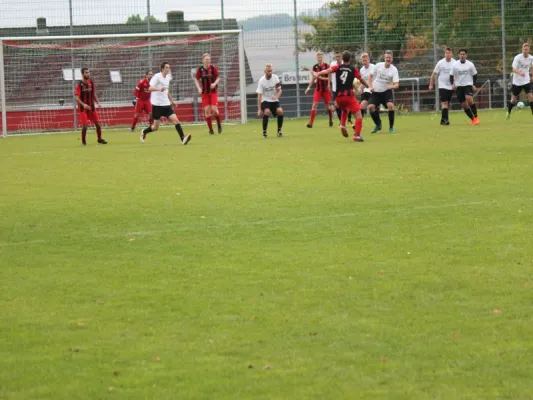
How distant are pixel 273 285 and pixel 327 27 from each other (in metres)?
32.4

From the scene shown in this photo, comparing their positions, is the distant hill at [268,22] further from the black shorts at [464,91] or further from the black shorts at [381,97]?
the black shorts at [381,97]

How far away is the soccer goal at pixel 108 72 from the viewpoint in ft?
111

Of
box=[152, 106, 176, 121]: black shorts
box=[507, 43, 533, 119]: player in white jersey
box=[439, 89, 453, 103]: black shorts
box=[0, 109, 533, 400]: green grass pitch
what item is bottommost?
box=[0, 109, 533, 400]: green grass pitch

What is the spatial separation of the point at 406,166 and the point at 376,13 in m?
24.0

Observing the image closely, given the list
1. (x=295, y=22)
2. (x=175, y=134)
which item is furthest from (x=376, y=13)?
(x=175, y=134)

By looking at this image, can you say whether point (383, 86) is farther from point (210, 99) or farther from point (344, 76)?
point (210, 99)

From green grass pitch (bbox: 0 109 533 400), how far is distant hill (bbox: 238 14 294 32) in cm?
2238

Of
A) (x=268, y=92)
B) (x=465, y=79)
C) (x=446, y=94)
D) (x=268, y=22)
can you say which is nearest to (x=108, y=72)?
(x=268, y=22)

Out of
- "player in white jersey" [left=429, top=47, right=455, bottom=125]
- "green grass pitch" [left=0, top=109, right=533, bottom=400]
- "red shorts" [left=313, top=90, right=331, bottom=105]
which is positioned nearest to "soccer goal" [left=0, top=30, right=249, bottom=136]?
"red shorts" [left=313, top=90, right=331, bottom=105]

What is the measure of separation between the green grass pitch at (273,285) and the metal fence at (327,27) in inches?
848

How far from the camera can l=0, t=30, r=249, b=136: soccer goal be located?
33875mm

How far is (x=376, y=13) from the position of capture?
1561 inches

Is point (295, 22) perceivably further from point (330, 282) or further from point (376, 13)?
point (330, 282)

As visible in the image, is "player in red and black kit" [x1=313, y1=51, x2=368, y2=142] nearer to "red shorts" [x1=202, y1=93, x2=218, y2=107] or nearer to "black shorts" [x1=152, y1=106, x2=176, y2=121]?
"black shorts" [x1=152, y1=106, x2=176, y2=121]
